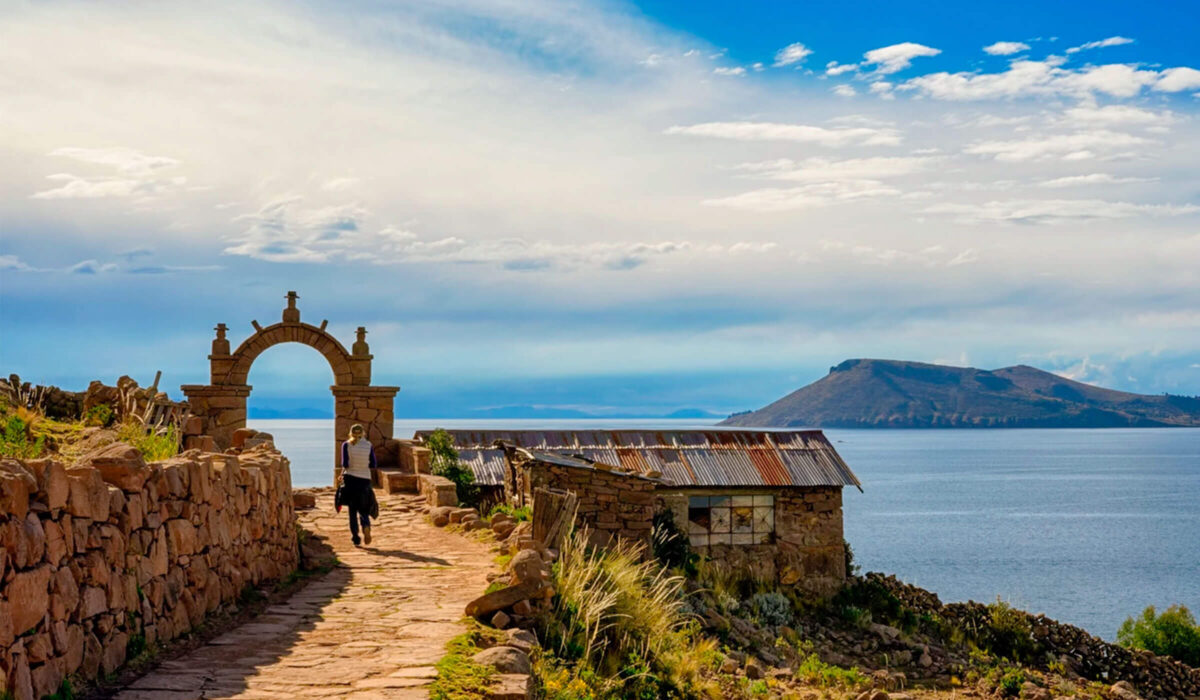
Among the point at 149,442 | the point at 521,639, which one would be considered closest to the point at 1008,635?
the point at 521,639

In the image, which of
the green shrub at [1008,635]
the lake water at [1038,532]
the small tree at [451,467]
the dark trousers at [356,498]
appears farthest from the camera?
the lake water at [1038,532]

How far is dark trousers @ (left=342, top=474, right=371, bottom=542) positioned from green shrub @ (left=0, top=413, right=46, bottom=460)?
3678 mm

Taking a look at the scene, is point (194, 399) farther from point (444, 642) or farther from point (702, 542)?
point (444, 642)

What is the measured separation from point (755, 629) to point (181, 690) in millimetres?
15573

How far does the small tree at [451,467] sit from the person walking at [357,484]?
6.69m

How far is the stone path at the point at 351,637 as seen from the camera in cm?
752

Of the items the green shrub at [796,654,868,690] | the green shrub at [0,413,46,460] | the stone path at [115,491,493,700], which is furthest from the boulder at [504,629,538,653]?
the green shrub at [796,654,868,690]

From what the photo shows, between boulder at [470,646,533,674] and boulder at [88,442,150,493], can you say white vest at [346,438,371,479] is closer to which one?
boulder at [88,442,150,493]

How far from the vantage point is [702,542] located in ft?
82.7

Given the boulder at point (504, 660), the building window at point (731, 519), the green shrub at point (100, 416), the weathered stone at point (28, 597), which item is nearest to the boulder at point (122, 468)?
the weathered stone at point (28, 597)

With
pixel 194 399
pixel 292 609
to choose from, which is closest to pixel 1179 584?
pixel 194 399

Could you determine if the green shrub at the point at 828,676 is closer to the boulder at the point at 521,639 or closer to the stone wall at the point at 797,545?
the stone wall at the point at 797,545

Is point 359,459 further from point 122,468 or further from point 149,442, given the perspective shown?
point 122,468

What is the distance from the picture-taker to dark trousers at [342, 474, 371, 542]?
47.9 feet
